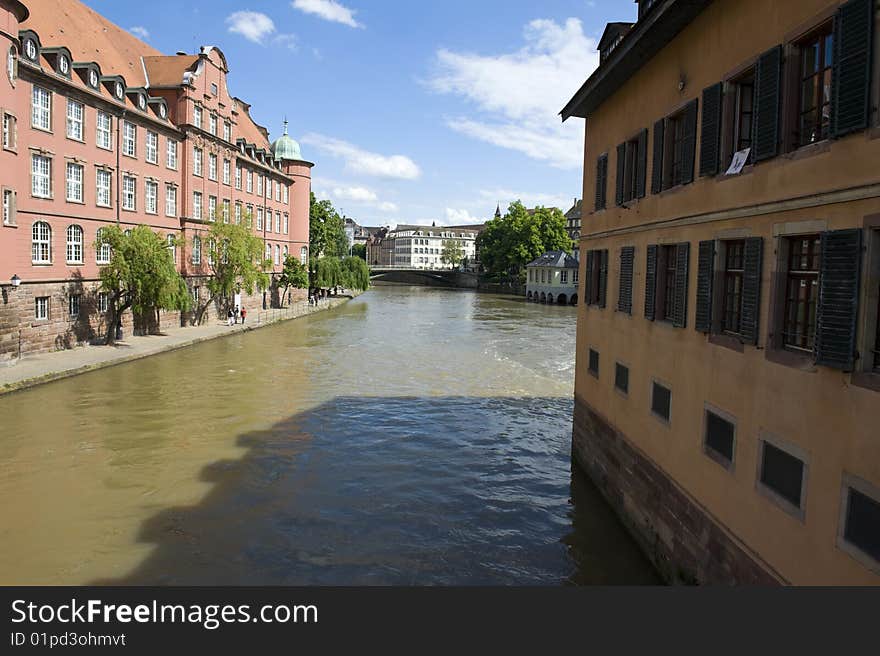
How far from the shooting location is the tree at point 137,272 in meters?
31.2

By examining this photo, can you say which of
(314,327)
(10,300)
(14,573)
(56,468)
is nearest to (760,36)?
(14,573)

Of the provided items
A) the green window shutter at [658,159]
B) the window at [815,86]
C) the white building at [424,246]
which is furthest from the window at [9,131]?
the white building at [424,246]

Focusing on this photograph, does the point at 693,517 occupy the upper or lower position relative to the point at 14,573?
upper

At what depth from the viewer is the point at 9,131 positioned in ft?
80.6

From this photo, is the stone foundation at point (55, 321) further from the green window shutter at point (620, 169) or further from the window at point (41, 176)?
the green window shutter at point (620, 169)

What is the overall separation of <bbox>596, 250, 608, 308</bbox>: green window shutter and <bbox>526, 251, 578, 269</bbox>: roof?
6828 centimetres

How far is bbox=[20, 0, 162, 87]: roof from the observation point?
110 feet

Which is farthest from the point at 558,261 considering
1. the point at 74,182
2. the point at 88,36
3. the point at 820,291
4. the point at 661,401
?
the point at 820,291

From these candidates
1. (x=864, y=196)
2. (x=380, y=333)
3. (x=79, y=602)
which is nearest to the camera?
(x=864, y=196)

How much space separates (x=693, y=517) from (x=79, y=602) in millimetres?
7769

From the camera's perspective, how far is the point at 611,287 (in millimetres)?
15227

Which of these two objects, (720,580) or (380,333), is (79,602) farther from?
(380,333)

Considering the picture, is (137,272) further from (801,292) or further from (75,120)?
(801,292)

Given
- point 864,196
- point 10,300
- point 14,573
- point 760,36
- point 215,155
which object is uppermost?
point 215,155
